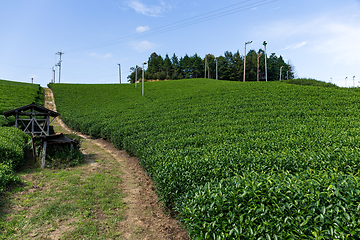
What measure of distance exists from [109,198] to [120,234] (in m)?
2.14

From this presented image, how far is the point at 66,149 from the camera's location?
10.9 m

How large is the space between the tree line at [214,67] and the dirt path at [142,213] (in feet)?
229

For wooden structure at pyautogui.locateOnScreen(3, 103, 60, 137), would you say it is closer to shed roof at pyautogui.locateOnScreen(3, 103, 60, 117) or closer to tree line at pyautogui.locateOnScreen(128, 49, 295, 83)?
shed roof at pyautogui.locateOnScreen(3, 103, 60, 117)

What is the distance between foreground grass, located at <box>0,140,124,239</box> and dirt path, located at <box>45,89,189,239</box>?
0.94ft

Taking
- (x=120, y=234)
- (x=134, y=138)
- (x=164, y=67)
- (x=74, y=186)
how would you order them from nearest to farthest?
(x=120, y=234), (x=74, y=186), (x=134, y=138), (x=164, y=67)

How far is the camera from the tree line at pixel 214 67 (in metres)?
76.8

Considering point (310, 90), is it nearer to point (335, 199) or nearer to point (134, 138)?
point (134, 138)

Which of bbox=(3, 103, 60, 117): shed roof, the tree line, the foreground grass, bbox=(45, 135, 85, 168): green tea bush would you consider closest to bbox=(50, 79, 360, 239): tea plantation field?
the foreground grass

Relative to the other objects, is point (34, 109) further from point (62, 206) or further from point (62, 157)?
point (62, 206)

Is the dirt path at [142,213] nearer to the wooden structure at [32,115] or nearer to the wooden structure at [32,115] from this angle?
the wooden structure at [32,115]

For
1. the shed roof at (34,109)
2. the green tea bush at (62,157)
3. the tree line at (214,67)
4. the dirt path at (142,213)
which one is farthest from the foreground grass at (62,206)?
the tree line at (214,67)

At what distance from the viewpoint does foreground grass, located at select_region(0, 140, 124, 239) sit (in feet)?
17.3

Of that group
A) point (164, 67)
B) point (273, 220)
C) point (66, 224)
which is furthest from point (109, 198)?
point (164, 67)

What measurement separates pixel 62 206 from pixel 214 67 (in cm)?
8201
